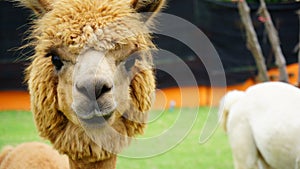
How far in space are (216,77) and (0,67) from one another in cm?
442

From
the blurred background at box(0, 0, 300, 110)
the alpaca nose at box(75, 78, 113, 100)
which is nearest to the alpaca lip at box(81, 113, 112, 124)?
the alpaca nose at box(75, 78, 113, 100)

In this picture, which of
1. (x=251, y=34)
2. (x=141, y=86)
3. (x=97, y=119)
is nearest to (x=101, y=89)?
(x=97, y=119)

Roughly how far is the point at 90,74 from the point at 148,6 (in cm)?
53

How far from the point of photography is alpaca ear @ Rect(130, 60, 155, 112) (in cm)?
317

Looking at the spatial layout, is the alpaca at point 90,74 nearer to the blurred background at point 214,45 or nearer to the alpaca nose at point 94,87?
the alpaca nose at point 94,87

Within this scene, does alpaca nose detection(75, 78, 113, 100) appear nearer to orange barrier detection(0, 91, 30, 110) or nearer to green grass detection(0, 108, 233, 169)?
green grass detection(0, 108, 233, 169)

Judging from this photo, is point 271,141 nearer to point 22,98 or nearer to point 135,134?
point 135,134

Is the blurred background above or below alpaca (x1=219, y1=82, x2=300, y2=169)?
below

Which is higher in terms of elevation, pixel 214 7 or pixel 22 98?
pixel 214 7

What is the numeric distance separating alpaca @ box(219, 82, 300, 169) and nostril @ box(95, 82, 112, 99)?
146 inches

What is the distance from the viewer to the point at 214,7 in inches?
500

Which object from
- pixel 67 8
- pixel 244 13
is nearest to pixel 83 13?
pixel 67 8

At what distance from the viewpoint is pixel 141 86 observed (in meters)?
3.18

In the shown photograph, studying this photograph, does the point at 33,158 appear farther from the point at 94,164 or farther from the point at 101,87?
the point at 101,87
